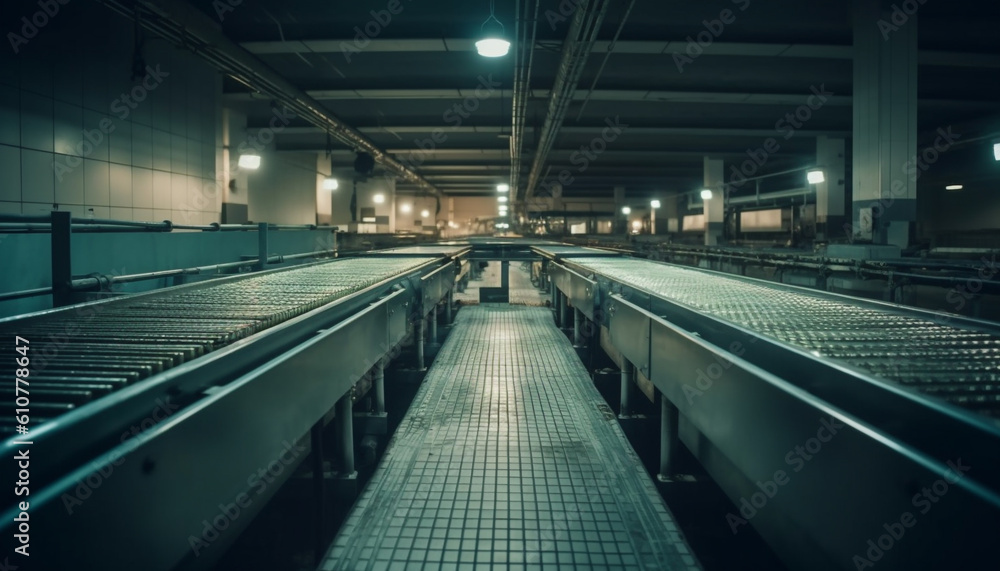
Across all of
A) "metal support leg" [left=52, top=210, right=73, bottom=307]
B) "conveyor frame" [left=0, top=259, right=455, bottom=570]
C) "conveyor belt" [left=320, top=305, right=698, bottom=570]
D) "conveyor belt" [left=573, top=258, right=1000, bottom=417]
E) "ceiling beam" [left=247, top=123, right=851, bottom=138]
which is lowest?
"conveyor belt" [left=320, top=305, right=698, bottom=570]

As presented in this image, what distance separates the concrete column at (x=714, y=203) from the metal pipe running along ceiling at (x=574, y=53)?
8028mm

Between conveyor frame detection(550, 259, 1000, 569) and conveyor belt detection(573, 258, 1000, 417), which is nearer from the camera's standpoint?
conveyor frame detection(550, 259, 1000, 569)

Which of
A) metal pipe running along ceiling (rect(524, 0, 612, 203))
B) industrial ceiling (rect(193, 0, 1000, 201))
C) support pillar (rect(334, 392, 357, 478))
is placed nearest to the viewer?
support pillar (rect(334, 392, 357, 478))

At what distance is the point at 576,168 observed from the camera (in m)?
19.9

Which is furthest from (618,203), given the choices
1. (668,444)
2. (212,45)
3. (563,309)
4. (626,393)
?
(668,444)

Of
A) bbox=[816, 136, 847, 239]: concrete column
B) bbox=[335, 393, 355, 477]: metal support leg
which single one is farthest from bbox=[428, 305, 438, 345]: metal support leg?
bbox=[816, 136, 847, 239]: concrete column

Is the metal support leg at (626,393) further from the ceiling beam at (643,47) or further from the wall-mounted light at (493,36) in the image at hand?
the ceiling beam at (643,47)

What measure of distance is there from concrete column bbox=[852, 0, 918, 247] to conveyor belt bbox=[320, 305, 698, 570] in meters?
5.78

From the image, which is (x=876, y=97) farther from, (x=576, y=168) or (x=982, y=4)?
(x=576, y=168)

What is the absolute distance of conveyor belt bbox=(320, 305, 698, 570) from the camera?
6.32 ft

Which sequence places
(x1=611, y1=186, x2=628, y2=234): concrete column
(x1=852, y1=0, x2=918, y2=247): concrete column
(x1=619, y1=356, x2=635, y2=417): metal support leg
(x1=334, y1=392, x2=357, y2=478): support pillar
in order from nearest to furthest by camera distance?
(x1=334, y1=392, x2=357, y2=478): support pillar, (x1=619, y1=356, x2=635, y2=417): metal support leg, (x1=852, y1=0, x2=918, y2=247): concrete column, (x1=611, y1=186, x2=628, y2=234): concrete column

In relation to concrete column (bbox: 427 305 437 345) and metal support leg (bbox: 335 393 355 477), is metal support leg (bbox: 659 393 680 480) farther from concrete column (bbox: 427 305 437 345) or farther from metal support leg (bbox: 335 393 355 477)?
concrete column (bbox: 427 305 437 345)

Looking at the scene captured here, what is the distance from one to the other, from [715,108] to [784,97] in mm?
1806

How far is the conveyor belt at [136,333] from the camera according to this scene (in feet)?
3.79
